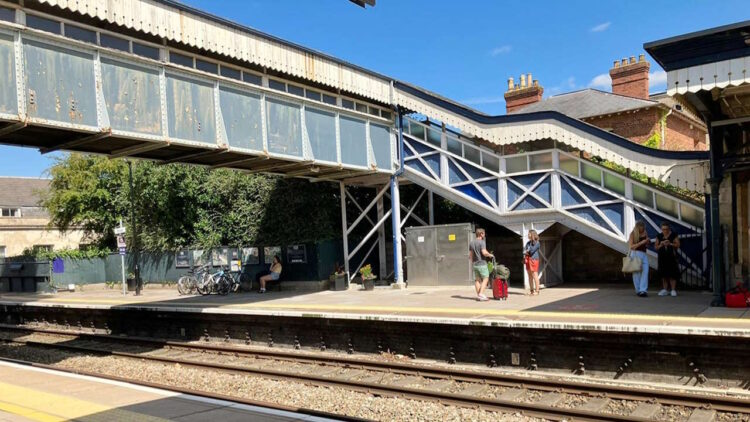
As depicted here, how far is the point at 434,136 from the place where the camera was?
19109 millimetres

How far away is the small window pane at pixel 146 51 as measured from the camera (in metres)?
12.7

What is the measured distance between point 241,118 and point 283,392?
292 inches

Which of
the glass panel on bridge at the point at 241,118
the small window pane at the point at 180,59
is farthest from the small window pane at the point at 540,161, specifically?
the small window pane at the point at 180,59

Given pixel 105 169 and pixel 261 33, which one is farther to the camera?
pixel 105 169

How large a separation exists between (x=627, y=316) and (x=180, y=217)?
67.5 feet

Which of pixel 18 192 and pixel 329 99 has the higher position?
pixel 18 192

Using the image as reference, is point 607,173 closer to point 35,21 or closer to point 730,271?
point 730,271

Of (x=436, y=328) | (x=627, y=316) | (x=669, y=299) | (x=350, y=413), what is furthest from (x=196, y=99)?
(x=669, y=299)

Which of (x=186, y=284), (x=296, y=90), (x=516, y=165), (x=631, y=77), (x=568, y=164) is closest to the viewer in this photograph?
(x=568, y=164)

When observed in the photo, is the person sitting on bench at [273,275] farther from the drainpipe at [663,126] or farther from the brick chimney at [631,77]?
the brick chimney at [631,77]

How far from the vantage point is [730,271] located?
12.5 m

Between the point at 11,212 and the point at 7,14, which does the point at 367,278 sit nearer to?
the point at 7,14

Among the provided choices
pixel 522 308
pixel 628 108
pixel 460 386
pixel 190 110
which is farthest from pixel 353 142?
pixel 628 108

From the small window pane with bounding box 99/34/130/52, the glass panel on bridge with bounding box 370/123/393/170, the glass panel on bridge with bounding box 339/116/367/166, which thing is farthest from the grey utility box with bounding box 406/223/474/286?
the small window pane with bounding box 99/34/130/52
